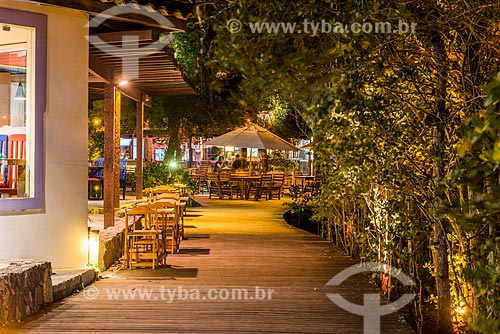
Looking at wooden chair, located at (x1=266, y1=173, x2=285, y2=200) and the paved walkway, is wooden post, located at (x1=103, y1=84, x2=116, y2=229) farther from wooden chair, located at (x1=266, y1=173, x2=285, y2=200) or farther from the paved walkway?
wooden chair, located at (x1=266, y1=173, x2=285, y2=200)

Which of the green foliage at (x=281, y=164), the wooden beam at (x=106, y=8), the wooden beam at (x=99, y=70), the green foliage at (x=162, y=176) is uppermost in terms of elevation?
the wooden beam at (x=106, y=8)

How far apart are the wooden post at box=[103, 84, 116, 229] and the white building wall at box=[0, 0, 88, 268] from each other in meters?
3.14

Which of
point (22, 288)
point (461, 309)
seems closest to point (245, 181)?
point (461, 309)

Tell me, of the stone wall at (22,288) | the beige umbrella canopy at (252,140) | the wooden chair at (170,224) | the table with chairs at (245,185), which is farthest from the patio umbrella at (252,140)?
the stone wall at (22,288)

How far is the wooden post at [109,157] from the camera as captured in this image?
10.6m

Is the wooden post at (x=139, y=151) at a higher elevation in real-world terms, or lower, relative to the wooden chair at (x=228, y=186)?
higher

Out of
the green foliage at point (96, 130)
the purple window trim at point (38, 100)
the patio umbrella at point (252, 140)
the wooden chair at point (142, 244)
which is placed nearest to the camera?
the purple window trim at point (38, 100)

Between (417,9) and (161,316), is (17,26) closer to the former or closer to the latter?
(161,316)

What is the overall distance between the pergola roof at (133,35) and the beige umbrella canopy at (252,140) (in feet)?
19.8

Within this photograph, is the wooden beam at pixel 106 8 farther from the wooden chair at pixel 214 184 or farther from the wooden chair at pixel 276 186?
the wooden chair at pixel 276 186

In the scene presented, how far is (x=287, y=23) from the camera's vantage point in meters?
4.25

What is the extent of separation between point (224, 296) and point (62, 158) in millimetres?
2346

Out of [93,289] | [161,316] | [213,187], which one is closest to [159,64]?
[93,289]

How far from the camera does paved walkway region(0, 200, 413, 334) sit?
549 centimetres
